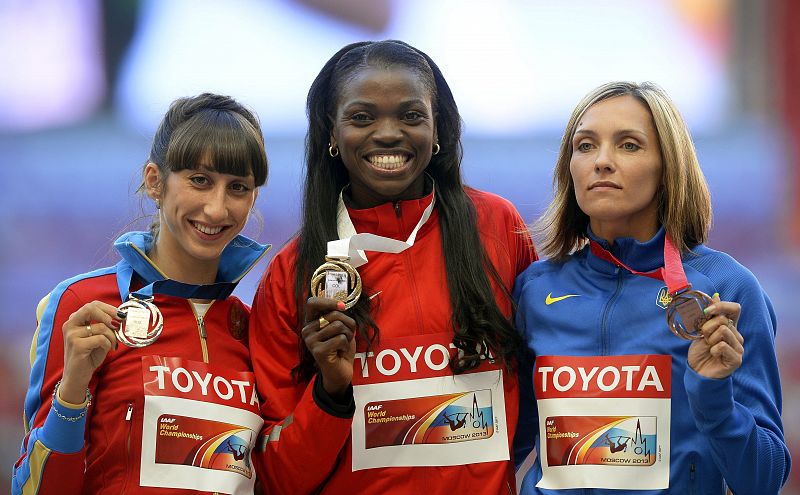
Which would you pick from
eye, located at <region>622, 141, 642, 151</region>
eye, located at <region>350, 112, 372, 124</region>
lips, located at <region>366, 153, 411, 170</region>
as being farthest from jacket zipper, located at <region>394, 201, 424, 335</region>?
eye, located at <region>622, 141, 642, 151</region>

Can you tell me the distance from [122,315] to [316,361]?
1.59 feet

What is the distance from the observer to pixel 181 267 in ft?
9.04

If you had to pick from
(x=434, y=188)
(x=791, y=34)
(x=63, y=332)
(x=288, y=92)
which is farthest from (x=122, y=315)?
(x=791, y=34)

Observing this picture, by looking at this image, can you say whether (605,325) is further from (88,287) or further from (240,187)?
(88,287)

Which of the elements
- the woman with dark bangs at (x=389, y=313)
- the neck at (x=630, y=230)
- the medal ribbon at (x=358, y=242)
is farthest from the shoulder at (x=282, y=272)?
the neck at (x=630, y=230)

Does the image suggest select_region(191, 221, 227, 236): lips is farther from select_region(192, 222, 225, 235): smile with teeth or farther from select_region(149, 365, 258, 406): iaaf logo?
select_region(149, 365, 258, 406): iaaf logo

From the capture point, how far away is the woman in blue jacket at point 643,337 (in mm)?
2307

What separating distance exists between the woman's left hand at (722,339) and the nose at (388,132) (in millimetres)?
925

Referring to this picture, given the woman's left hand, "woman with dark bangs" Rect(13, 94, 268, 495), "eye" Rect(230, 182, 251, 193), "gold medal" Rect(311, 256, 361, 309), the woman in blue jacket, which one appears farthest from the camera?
"eye" Rect(230, 182, 251, 193)

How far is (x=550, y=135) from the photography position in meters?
5.84

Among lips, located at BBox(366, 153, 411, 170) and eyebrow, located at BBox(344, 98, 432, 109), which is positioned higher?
eyebrow, located at BBox(344, 98, 432, 109)

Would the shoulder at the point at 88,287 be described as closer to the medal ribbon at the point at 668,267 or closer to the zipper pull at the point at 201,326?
the zipper pull at the point at 201,326

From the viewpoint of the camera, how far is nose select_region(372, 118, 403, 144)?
8.75ft

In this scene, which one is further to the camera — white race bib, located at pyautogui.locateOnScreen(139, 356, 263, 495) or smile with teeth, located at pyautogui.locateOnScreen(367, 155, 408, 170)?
smile with teeth, located at pyautogui.locateOnScreen(367, 155, 408, 170)
